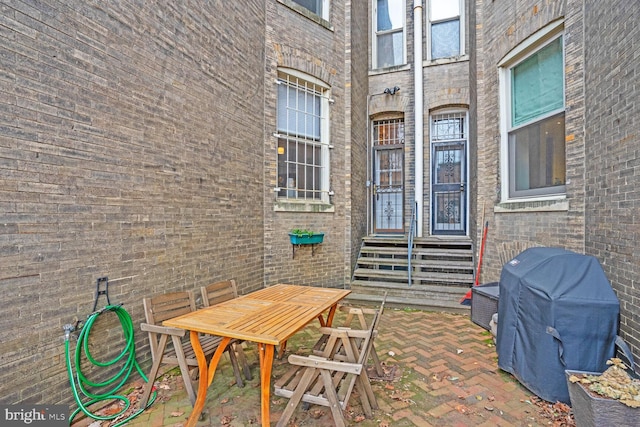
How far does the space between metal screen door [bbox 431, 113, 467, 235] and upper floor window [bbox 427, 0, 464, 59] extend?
1445mm

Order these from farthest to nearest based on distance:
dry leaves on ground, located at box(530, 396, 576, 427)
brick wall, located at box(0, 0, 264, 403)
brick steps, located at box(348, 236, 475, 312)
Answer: brick steps, located at box(348, 236, 475, 312), dry leaves on ground, located at box(530, 396, 576, 427), brick wall, located at box(0, 0, 264, 403)

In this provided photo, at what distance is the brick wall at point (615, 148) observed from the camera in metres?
2.53

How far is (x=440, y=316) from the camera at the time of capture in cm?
475

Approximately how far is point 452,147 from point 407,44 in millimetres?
2618

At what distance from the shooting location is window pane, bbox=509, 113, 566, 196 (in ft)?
12.4

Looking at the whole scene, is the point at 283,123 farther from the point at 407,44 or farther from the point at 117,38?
the point at 407,44

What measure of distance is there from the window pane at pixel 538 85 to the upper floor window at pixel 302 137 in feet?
10.1

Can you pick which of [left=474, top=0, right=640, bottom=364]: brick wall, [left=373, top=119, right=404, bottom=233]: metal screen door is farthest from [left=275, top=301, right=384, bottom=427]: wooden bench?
[left=373, top=119, right=404, bottom=233]: metal screen door

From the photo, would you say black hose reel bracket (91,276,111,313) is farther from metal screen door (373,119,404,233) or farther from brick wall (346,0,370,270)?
metal screen door (373,119,404,233)

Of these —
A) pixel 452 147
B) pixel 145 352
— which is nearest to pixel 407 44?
pixel 452 147

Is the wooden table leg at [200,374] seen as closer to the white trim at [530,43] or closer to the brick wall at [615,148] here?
the brick wall at [615,148]

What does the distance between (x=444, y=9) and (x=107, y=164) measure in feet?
25.1

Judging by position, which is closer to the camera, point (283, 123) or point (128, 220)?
point (128, 220)

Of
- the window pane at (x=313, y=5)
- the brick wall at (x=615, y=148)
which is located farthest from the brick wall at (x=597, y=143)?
the window pane at (x=313, y=5)
